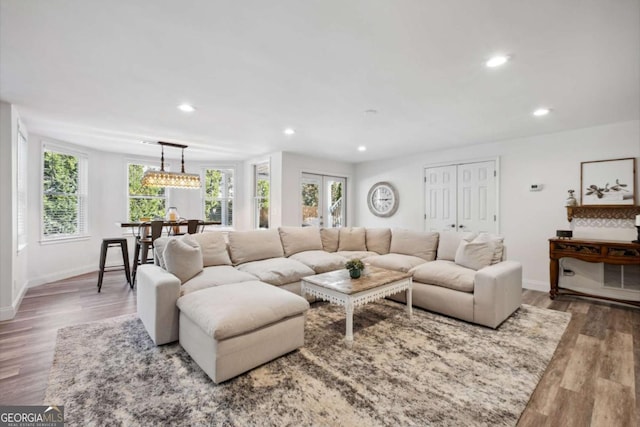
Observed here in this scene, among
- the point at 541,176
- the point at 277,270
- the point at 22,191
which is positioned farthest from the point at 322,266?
the point at 22,191

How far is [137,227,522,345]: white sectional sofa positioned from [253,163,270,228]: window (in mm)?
1992

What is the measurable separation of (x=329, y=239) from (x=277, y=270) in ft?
5.42

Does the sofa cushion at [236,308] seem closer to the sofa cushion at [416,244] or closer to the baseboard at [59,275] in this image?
the sofa cushion at [416,244]

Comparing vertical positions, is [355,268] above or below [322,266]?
above

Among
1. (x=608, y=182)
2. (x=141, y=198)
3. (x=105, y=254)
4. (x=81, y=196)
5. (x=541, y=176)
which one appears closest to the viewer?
(x=608, y=182)

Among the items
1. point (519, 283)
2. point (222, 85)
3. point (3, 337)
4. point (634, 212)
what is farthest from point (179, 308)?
point (634, 212)

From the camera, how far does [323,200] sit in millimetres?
6609

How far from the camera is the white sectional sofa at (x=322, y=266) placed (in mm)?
2717

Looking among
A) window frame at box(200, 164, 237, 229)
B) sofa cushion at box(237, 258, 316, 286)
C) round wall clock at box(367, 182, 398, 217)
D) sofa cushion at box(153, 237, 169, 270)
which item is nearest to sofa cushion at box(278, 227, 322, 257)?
sofa cushion at box(237, 258, 316, 286)

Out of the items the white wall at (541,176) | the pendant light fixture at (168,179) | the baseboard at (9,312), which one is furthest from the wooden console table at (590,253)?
the baseboard at (9,312)

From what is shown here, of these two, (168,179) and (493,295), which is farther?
(168,179)

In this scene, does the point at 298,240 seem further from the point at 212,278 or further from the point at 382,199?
the point at 382,199

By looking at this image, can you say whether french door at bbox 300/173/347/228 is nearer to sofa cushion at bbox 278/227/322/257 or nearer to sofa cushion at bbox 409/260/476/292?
sofa cushion at bbox 278/227/322/257

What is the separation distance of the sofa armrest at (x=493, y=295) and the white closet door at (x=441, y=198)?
227cm
